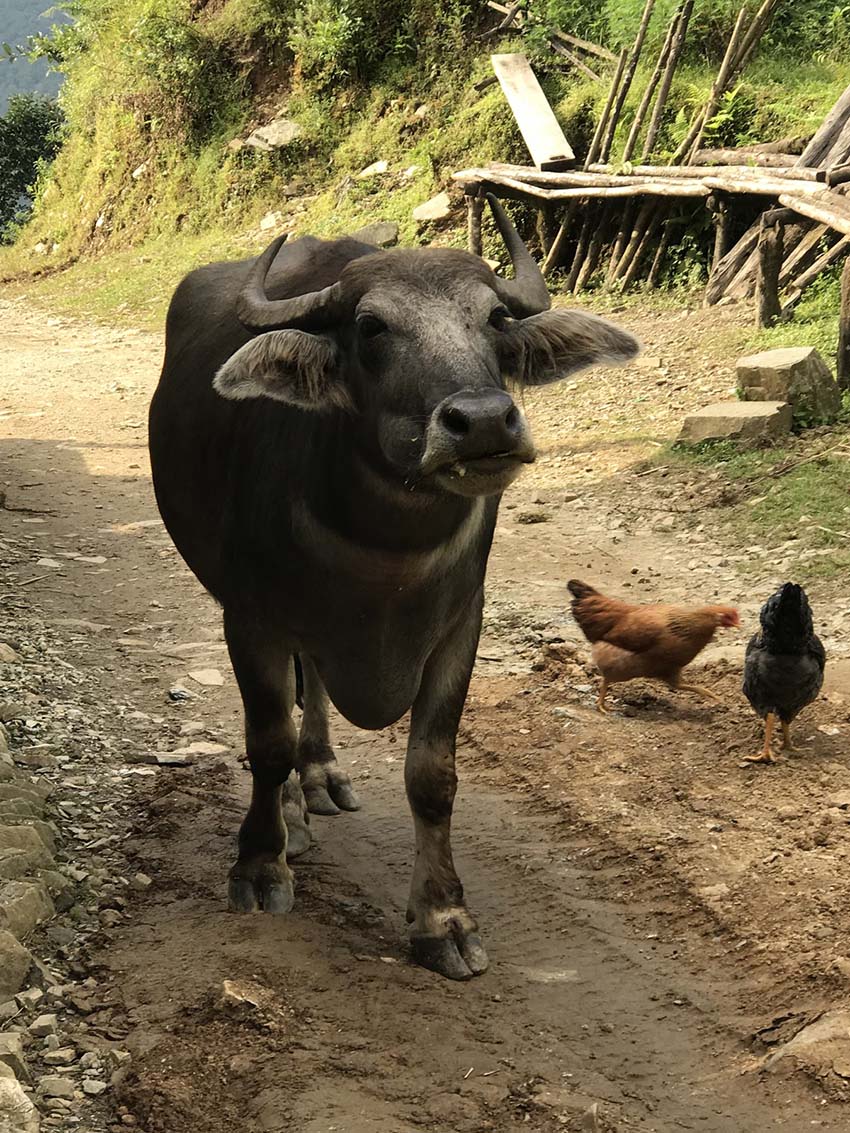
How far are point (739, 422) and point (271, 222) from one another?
13428 mm

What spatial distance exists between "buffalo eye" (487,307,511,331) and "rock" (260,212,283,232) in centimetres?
1790

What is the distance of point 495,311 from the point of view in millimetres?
3562

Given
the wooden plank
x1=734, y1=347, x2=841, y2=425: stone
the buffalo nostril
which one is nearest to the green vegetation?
x1=734, y1=347, x2=841, y2=425: stone

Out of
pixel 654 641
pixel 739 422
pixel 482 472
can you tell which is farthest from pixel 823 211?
pixel 482 472

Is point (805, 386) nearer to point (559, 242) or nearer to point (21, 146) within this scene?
point (559, 242)

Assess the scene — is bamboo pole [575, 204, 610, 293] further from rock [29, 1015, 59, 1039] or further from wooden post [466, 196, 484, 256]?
rock [29, 1015, 59, 1039]

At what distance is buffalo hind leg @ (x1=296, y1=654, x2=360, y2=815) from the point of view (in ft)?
16.4

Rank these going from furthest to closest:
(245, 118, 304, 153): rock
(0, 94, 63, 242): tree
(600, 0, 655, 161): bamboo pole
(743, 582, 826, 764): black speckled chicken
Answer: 1. (0, 94, 63, 242): tree
2. (245, 118, 304, 153): rock
3. (600, 0, 655, 161): bamboo pole
4. (743, 582, 826, 764): black speckled chicken

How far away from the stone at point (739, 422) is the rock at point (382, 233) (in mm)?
8938

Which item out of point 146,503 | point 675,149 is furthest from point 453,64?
point 146,503

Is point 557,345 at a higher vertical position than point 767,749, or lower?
higher

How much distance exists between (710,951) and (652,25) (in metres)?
15.4

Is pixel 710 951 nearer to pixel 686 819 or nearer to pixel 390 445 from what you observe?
pixel 686 819

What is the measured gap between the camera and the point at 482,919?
13.8ft
